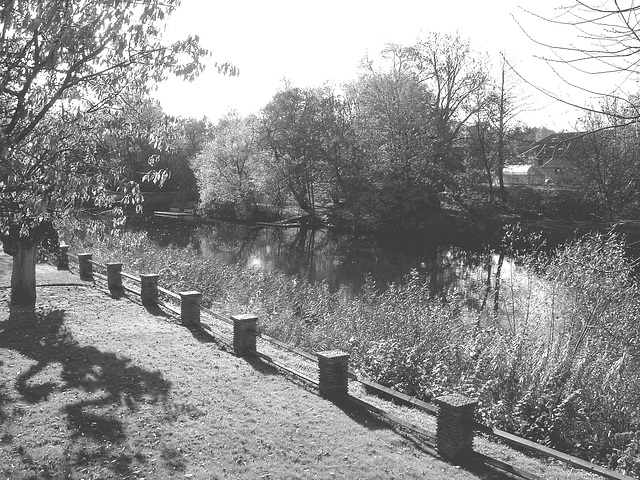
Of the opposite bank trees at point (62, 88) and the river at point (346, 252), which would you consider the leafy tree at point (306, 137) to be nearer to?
the river at point (346, 252)

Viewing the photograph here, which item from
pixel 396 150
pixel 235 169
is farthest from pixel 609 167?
pixel 235 169

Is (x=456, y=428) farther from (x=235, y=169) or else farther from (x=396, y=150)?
(x=235, y=169)

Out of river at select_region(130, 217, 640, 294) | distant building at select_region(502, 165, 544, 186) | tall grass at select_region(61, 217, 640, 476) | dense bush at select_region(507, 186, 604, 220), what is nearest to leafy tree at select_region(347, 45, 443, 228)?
river at select_region(130, 217, 640, 294)

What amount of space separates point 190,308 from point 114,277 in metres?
4.23

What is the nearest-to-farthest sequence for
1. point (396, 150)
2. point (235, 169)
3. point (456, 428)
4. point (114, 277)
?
point (456, 428), point (114, 277), point (396, 150), point (235, 169)

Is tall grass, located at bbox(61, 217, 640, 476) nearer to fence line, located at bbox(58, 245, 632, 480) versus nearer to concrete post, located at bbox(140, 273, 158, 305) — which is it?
fence line, located at bbox(58, 245, 632, 480)

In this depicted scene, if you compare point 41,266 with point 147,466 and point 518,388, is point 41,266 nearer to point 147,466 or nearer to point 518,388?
point 147,466

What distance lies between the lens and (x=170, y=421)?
7.24m

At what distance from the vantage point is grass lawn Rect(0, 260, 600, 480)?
20.2 feet

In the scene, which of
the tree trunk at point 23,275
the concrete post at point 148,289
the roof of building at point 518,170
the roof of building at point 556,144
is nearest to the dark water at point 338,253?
the concrete post at point 148,289

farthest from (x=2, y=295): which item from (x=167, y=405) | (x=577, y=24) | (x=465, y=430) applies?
(x=577, y=24)

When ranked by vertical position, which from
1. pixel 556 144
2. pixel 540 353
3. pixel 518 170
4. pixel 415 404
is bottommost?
pixel 415 404

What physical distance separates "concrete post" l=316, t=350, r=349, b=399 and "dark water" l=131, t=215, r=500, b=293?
11242 millimetres

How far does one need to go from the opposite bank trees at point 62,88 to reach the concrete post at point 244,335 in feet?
11.3
